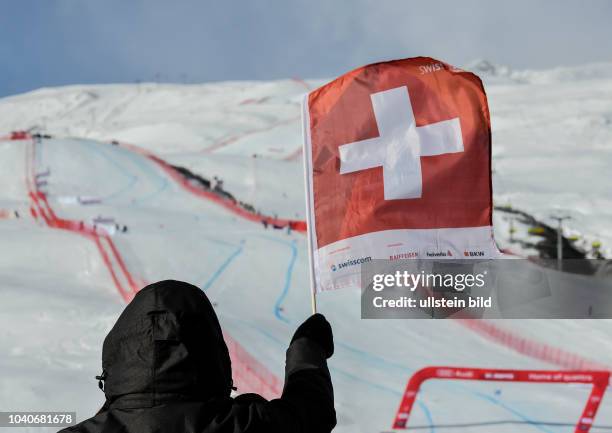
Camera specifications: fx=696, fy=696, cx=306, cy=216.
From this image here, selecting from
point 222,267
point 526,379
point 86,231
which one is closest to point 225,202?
point 86,231

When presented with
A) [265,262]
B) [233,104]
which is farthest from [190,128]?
[265,262]

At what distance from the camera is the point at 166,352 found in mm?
1511

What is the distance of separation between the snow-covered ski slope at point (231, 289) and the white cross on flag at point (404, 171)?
2.17 metres

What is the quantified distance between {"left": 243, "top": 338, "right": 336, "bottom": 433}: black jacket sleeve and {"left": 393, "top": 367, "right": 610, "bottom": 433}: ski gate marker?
12.6 feet

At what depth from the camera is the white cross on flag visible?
12.9ft

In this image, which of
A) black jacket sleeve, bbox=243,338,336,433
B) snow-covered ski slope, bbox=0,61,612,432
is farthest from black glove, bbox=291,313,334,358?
snow-covered ski slope, bbox=0,61,612,432

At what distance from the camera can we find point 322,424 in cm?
171

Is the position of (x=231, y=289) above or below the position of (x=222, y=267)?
below

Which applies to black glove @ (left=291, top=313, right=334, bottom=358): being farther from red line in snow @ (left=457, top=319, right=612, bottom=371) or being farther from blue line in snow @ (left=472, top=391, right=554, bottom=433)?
red line in snow @ (left=457, top=319, right=612, bottom=371)

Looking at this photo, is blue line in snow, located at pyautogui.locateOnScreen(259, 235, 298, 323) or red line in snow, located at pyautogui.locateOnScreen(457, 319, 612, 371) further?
blue line in snow, located at pyautogui.locateOnScreen(259, 235, 298, 323)

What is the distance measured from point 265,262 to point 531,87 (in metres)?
62.2

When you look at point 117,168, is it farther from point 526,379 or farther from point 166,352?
point 166,352

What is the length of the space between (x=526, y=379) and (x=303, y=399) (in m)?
4.40

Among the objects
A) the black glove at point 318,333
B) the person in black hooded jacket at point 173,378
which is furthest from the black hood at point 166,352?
the black glove at point 318,333
